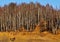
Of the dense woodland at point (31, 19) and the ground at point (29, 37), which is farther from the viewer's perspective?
the dense woodland at point (31, 19)

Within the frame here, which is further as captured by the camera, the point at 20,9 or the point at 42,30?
the point at 20,9

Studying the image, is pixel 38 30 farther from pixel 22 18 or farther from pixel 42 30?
pixel 22 18

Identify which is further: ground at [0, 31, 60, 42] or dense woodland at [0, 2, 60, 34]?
dense woodland at [0, 2, 60, 34]

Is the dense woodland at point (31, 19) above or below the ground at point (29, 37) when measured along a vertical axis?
above

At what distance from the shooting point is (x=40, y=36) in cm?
1670

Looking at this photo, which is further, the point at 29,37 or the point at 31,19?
the point at 31,19

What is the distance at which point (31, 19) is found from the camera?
64.1 ft

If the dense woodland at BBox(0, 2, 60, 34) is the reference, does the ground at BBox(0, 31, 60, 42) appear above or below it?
below

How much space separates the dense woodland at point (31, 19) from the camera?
18.7m

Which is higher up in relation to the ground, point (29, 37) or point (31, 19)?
point (31, 19)

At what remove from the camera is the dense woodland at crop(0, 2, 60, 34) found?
1866cm

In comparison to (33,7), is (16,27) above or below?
below

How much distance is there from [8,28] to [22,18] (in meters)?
1.41

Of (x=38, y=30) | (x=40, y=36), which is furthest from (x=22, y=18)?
(x=40, y=36)
